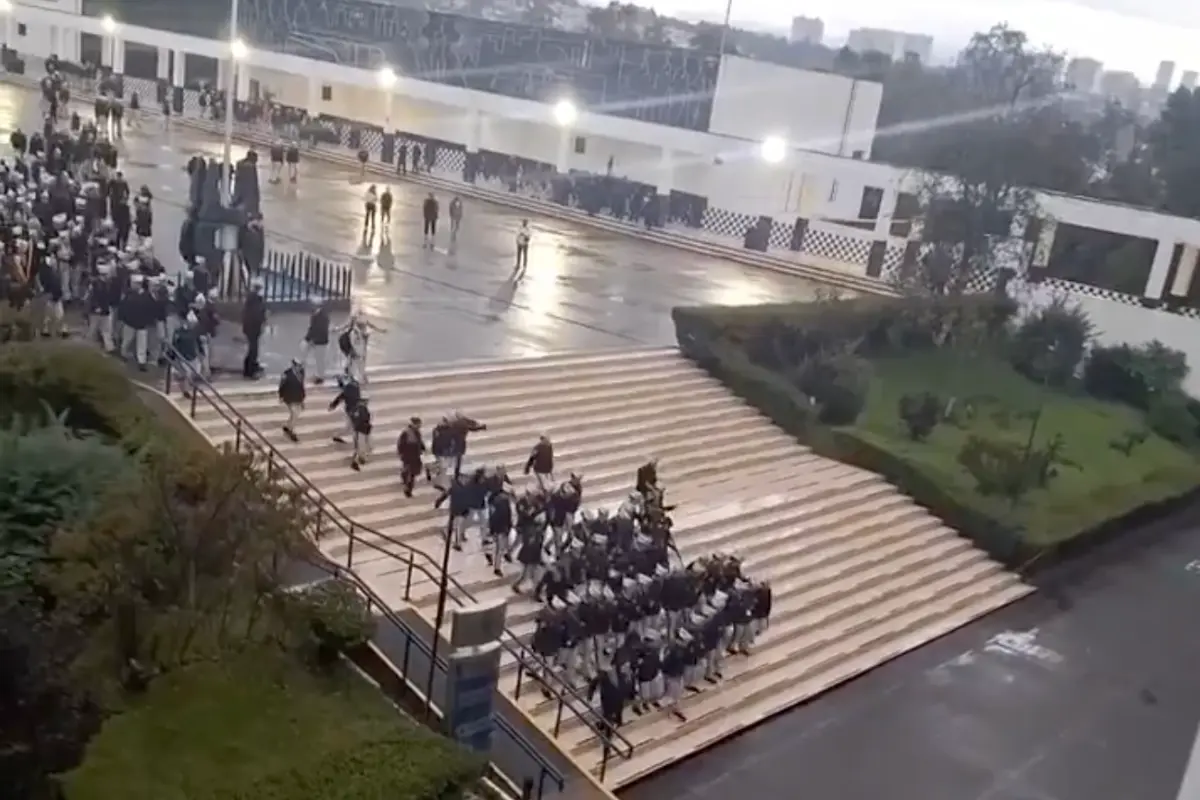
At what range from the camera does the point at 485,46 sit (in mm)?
41625

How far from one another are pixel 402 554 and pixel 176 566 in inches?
133

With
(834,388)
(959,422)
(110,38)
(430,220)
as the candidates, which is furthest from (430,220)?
(110,38)

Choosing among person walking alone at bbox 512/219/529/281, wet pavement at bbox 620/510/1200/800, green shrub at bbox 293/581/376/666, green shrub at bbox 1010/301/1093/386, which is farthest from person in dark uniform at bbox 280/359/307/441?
green shrub at bbox 1010/301/1093/386

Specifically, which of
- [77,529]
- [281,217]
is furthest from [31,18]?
[77,529]

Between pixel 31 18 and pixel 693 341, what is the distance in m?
37.4

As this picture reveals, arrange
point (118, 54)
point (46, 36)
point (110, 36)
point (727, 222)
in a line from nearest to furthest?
point (727, 222) < point (110, 36) < point (118, 54) < point (46, 36)

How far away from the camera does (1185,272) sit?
2639 centimetres

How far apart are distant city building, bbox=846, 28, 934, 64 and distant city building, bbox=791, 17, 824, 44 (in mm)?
1167

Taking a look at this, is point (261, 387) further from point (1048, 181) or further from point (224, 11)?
point (224, 11)

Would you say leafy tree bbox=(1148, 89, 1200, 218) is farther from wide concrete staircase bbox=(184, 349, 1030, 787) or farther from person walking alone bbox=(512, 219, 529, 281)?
wide concrete staircase bbox=(184, 349, 1030, 787)

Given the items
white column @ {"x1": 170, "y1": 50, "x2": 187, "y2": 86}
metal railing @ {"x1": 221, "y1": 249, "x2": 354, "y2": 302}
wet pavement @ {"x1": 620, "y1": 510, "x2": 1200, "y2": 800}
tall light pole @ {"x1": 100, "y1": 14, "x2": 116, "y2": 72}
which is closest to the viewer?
wet pavement @ {"x1": 620, "y1": 510, "x2": 1200, "y2": 800}

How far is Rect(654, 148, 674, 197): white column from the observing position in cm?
3133

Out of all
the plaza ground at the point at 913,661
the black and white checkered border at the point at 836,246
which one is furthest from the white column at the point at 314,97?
the black and white checkered border at the point at 836,246

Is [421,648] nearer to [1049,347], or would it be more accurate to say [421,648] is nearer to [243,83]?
[1049,347]
